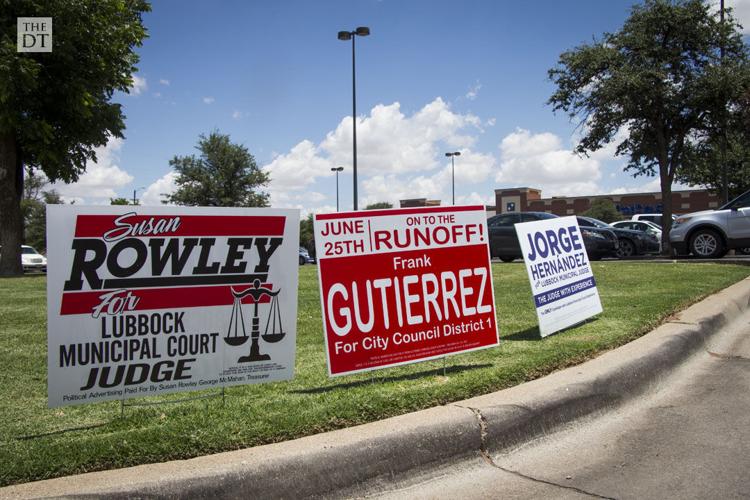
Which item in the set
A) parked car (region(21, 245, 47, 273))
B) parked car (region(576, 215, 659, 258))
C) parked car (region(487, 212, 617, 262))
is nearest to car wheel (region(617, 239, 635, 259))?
parked car (region(576, 215, 659, 258))

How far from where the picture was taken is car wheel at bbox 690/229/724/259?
13984 millimetres

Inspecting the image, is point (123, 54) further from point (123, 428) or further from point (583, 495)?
point (583, 495)

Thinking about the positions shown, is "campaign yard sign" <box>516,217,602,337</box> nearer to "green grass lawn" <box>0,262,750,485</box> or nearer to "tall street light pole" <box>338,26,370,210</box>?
"green grass lawn" <box>0,262,750,485</box>

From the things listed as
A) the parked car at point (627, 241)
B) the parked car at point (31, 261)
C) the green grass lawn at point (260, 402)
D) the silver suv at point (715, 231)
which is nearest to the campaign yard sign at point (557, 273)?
the green grass lawn at point (260, 402)

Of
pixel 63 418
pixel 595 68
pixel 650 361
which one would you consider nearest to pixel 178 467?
pixel 63 418

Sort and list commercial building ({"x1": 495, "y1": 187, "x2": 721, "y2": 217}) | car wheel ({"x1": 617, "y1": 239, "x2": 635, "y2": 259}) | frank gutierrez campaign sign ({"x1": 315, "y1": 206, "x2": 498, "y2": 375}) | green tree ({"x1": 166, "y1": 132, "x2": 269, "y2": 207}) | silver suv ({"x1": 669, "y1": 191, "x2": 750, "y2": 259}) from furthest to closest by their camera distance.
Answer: commercial building ({"x1": 495, "y1": 187, "x2": 721, "y2": 217}) → green tree ({"x1": 166, "y1": 132, "x2": 269, "y2": 207}) → car wheel ({"x1": 617, "y1": 239, "x2": 635, "y2": 259}) → silver suv ({"x1": 669, "y1": 191, "x2": 750, "y2": 259}) → frank gutierrez campaign sign ({"x1": 315, "y1": 206, "x2": 498, "y2": 375})

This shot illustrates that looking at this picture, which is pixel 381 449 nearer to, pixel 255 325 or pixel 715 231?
pixel 255 325

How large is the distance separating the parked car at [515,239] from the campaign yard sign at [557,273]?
10.3 m

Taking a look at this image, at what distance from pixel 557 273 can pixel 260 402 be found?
3.34 m

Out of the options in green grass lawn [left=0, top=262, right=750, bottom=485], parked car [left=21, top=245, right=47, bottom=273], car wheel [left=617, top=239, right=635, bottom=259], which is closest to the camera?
green grass lawn [left=0, top=262, right=750, bottom=485]

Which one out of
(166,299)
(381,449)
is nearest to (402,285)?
(381,449)

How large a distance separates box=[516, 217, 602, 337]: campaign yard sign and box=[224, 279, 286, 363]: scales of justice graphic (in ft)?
8.41

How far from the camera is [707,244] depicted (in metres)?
14.2

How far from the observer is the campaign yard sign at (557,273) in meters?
5.48
